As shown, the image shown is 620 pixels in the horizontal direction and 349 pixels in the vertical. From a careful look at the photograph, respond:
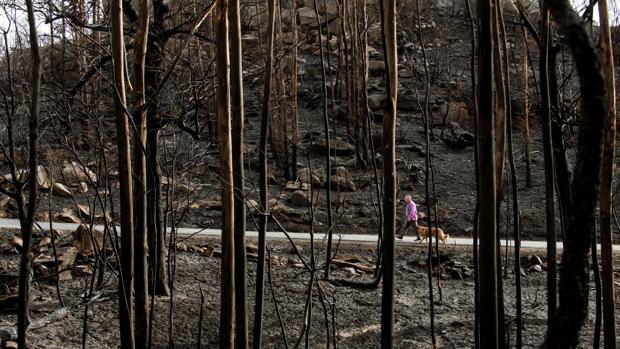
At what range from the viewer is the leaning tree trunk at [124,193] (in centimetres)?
619

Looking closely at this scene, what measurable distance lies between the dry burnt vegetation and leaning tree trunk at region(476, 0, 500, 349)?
0.01 m

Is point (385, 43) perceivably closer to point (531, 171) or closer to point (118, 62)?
point (118, 62)

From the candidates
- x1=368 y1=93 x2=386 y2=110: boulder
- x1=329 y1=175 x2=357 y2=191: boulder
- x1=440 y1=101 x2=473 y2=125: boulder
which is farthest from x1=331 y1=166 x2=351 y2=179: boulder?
x1=440 y1=101 x2=473 y2=125: boulder

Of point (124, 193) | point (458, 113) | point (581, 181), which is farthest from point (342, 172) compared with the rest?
point (581, 181)

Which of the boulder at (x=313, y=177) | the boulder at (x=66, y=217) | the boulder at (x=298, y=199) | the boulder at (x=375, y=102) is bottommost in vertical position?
the boulder at (x=66, y=217)

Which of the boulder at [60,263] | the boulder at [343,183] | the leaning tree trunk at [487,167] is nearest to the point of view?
the leaning tree trunk at [487,167]

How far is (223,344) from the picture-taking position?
6.32 metres

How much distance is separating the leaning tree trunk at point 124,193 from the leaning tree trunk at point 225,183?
2.99 feet

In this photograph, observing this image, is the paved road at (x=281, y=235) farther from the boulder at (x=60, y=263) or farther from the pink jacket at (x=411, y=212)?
the boulder at (x=60, y=263)

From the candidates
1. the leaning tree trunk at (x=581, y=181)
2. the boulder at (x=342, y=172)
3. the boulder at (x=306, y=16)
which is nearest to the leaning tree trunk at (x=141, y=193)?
the leaning tree trunk at (x=581, y=181)

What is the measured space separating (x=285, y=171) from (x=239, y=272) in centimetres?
1487

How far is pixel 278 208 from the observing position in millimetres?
18781

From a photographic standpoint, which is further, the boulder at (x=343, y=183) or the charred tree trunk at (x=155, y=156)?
the boulder at (x=343, y=183)

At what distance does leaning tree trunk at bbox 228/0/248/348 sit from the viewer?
6.72 meters
